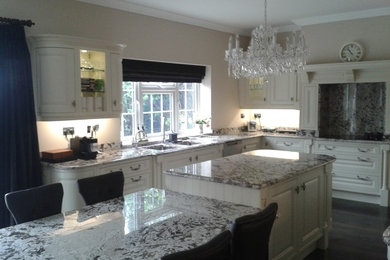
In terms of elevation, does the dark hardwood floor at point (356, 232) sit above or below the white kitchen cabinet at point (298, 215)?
below

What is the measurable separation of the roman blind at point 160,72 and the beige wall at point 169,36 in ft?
0.35

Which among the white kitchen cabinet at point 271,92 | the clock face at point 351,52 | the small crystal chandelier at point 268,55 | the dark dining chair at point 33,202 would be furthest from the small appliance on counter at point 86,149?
the clock face at point 351,52

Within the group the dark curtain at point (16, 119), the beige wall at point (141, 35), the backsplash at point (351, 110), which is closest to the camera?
the dark curtain at point (16, 119)

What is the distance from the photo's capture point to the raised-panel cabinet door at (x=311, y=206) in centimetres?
340

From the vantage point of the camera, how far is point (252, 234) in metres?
1.92

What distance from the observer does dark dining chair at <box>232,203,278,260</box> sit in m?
1.87

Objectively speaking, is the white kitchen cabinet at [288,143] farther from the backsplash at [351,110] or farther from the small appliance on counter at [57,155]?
the small appliance on counter at [57,155]

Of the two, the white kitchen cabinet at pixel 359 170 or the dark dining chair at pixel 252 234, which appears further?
the white kitchen cabinet at pixel 359 170

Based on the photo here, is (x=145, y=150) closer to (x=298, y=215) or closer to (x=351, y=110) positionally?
(x=298, y=215)

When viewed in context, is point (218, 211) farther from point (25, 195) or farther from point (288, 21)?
point (288, 21)

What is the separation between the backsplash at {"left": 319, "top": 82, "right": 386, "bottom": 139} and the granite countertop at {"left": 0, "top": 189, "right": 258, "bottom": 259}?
434cm

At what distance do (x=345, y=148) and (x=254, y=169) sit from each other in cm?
302

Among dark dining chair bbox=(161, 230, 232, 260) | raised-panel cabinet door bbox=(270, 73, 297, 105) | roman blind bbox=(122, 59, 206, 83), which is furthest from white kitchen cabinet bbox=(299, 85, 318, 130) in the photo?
dark dining chair bbox=(161, 230, 232, 260)

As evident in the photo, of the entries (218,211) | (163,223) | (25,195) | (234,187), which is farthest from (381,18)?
(25,195)
